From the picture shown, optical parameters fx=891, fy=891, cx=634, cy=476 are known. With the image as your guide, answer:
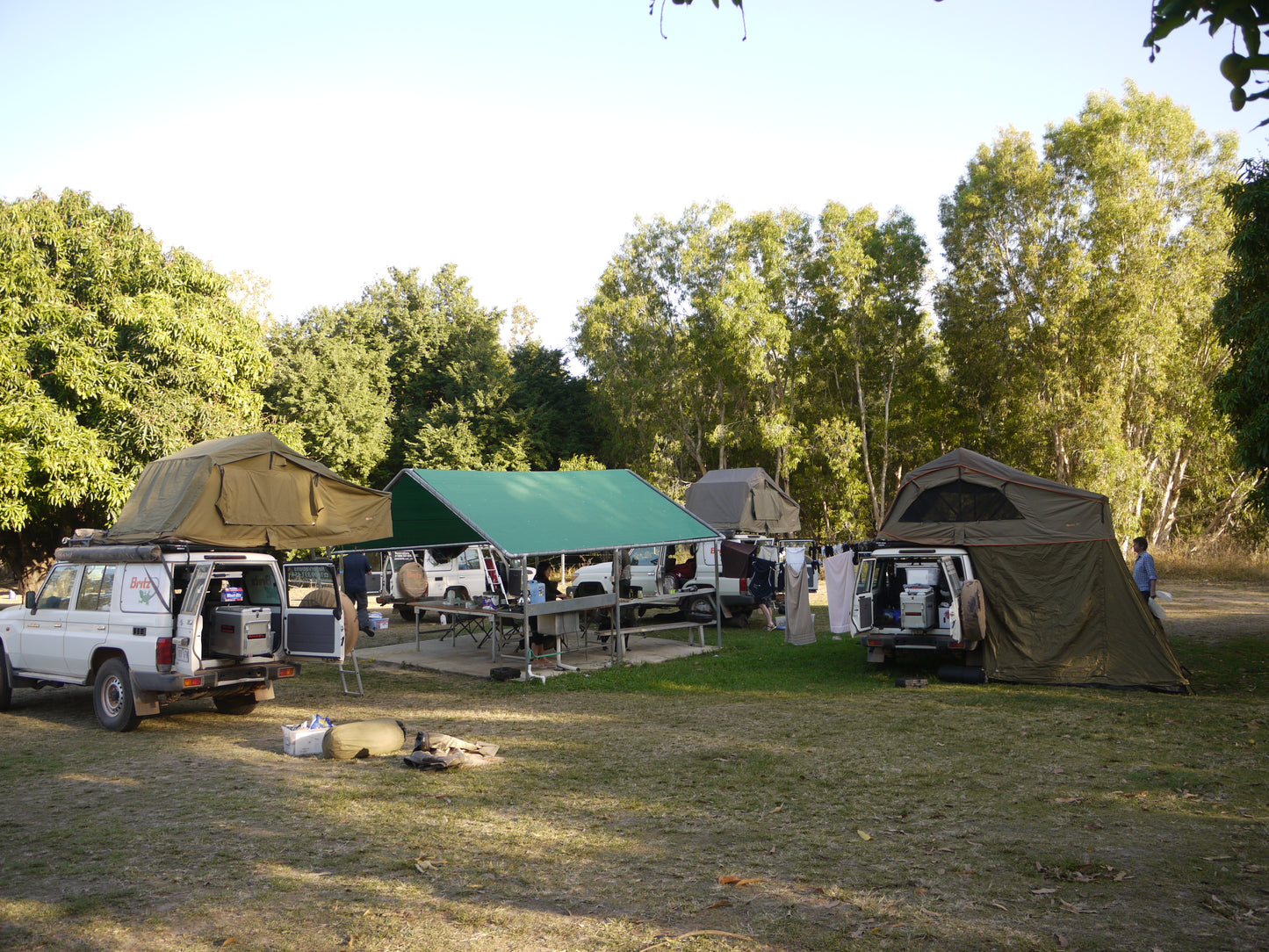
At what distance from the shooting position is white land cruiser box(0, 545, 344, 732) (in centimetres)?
878

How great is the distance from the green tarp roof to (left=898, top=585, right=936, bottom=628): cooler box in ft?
12.8

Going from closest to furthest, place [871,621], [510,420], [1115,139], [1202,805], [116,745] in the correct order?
[1202,805]
[116,745]
[871,621]
[1115,139]
[510,420]

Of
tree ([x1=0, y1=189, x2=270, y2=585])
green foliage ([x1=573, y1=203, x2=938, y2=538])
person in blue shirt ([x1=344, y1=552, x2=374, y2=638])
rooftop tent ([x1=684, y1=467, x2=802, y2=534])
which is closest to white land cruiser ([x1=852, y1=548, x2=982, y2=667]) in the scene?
person in blue shirt ([x1=344, y1=552, x2=374, y2=638])

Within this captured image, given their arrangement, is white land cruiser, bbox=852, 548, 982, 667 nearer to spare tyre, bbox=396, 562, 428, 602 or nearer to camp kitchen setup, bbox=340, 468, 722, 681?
camp kitchen setup, bbox=340, 468, 722, 681

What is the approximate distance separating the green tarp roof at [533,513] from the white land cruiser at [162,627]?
3010 mm

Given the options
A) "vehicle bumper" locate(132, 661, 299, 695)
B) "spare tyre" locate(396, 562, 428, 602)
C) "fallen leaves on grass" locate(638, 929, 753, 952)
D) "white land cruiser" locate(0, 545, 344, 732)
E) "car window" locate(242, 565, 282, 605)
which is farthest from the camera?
"spare tyre" locate(396, 562, 428, 602)

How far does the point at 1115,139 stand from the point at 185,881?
30687 mm

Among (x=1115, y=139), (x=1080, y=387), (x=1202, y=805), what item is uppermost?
(x=1115, y=139)

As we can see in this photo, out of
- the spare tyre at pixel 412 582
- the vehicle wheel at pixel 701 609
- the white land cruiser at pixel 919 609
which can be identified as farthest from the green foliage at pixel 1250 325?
the spare tyre at pixel 412 582

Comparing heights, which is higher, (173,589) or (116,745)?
(173,589)

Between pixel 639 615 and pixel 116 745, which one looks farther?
pixel 639 615

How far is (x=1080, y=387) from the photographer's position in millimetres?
28297

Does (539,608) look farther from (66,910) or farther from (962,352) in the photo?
(962,352)

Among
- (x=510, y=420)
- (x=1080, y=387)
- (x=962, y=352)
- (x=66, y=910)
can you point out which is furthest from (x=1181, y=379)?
(x=66, y=910)
